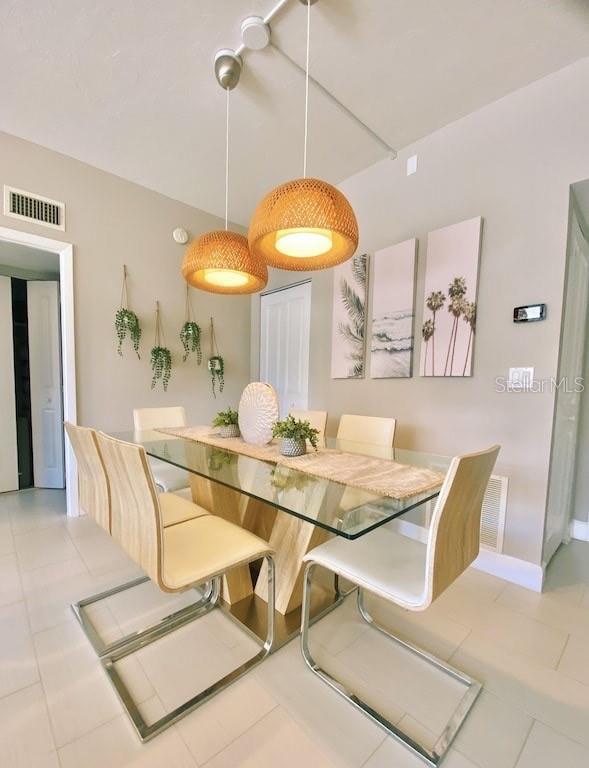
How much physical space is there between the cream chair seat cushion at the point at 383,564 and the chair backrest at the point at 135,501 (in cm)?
59

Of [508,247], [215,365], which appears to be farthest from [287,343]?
[508,247]

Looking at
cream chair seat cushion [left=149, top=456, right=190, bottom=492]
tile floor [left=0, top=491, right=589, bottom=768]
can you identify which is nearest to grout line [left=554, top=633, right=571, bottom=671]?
tile floor [left=0, top=491, right=589, bottom=768]

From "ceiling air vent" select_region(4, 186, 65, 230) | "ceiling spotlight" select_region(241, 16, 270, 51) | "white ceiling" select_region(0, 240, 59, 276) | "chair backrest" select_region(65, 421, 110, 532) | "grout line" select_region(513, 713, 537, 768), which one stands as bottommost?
"grout line" select_region(513, 713, 537, 768)

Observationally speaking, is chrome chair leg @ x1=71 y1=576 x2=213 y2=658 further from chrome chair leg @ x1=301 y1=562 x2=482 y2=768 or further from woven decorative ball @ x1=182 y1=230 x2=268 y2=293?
woven decorative ball @ x1=182 y1=230 x2=268 y2=293

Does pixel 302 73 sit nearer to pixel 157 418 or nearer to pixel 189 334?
pixel 189 334

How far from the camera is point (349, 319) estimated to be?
2.77 meters

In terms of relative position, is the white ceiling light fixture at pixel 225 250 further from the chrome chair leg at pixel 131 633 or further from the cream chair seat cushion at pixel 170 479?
the chrome chair leg at pixel 131 633

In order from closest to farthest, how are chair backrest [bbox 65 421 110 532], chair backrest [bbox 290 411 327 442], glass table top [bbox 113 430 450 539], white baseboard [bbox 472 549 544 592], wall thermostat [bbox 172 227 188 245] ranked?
glass table top [bbox 113 430 450 539] → chair backrest [bbox 65 421 110 532] → white baseboard [bbox 472 549 544 592] → chair backrest [bbox 290 411 327 442] → wall thermostat [bbox 172 227 188 245]

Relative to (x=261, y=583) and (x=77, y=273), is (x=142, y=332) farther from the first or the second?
(x=261, y=583)

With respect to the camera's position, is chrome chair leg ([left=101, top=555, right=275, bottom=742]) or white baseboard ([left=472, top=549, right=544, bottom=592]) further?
white baseboard ([left=472, top=549, right=544, bottom=592])

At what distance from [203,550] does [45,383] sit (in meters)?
3.01

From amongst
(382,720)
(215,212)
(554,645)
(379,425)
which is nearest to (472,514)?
(382,720)

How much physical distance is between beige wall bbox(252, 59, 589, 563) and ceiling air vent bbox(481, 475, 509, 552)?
0.04 metres

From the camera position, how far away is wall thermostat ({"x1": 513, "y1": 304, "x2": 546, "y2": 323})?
5.90ft
